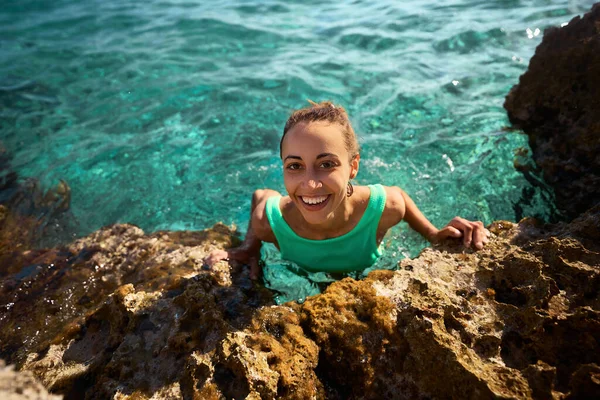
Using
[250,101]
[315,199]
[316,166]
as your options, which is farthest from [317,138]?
[250,101]

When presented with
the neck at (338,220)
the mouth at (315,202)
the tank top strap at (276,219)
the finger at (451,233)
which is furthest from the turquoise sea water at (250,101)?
the mouth at (315,202)

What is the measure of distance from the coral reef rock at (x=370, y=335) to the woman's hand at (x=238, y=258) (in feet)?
0.93

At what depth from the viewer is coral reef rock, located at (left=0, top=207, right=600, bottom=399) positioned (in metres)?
1.88

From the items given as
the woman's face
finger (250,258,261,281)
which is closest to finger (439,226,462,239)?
the woman's face

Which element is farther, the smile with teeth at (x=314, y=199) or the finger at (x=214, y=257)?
the finger at (x=214, y=257)

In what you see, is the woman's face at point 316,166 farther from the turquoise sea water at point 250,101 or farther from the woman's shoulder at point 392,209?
the turquoise sea water at point 250,101

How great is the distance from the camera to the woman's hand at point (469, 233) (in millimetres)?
2675

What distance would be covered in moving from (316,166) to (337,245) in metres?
0.93

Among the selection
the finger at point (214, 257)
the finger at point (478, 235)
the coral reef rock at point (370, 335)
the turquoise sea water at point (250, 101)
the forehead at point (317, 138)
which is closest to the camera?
the coral reef rock at point (370, 335)

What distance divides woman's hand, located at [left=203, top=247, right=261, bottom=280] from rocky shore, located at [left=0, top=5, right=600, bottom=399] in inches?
3.9

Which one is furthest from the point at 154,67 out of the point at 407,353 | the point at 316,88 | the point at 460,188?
the point at 407,353

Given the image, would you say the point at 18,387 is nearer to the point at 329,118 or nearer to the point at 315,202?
the point at 315,202

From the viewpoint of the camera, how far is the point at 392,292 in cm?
228

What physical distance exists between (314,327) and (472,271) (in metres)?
1.00
